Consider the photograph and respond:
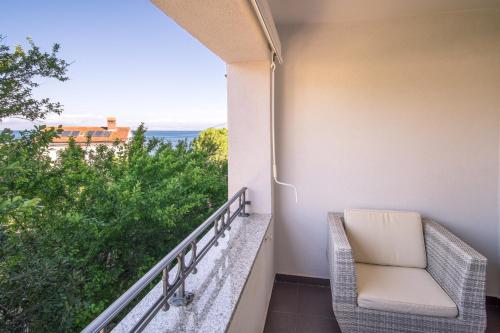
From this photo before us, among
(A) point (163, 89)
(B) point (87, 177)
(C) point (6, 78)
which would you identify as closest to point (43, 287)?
(B) point (87, 177)

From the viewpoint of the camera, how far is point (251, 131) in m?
1.97

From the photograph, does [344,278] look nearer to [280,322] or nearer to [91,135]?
[280,322]

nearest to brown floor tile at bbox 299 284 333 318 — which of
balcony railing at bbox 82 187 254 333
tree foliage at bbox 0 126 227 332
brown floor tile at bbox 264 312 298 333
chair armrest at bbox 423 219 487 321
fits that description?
brown floor tile at bbox 264 312 298 333

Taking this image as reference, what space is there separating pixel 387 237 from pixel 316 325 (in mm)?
849

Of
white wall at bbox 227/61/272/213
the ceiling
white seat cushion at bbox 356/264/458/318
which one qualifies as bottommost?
white seat cushion at bbox 356/264/458/318

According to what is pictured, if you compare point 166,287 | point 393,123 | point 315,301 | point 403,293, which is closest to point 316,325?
point 315,301

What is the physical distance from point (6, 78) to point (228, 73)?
76.9 inches

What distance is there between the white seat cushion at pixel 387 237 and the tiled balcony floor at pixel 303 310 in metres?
0.50

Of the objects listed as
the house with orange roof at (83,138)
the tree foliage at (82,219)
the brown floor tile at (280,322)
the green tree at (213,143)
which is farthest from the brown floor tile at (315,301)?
the house with orange roof at (83,138)

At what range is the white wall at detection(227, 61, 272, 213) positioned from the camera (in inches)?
75.7

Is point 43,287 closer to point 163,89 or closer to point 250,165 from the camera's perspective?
point 250,165

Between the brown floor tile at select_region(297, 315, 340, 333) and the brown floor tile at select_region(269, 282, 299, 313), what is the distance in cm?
12

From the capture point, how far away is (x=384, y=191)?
7.06 feet

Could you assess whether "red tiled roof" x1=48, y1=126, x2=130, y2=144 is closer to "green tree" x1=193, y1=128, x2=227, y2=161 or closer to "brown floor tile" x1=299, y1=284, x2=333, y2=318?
"green tree" x1=193, y1=128, x2=227, y2=161
